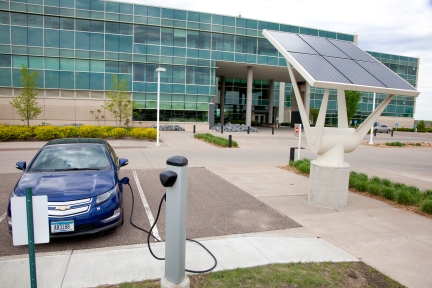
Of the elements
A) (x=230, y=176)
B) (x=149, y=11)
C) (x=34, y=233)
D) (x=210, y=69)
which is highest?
(x=149, y=11)

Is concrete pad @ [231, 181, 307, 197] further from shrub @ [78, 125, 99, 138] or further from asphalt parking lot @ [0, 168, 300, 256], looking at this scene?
shrub @ [78, 125, 99, 138]

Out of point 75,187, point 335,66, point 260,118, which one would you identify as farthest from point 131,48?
point 75,187

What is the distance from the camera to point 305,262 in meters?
4.34

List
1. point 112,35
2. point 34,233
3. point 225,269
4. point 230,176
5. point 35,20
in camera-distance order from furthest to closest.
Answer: point 112,35 < point 35,20 < point 230,176 < point 225,269 < point 34,233

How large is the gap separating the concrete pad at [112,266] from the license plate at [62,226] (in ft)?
1.19

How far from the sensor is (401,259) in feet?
15.0

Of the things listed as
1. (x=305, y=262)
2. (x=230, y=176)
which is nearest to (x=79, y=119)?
(x=230, y=176)

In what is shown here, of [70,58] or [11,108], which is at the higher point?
[70,58]

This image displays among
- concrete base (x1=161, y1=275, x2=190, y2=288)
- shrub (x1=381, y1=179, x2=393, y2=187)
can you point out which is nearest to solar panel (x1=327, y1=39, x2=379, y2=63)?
shrub (x1=381, y1=179, x2=393, y2=187)

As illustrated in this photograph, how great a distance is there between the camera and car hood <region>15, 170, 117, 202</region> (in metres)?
4.82

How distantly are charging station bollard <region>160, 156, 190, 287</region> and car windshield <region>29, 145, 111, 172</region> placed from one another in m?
3.42

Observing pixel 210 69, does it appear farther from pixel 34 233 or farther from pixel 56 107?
pixel 34 233

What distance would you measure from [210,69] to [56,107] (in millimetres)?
17897

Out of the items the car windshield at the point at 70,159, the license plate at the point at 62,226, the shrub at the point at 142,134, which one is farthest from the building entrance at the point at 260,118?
the license plate at the point at 62,226
